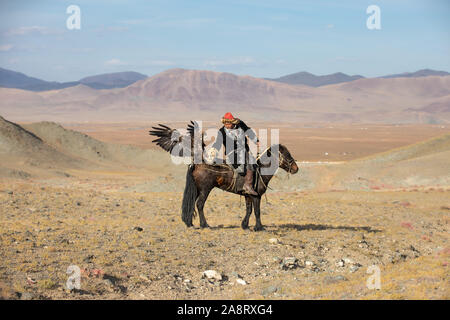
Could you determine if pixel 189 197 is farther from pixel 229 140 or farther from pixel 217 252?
Answer: pixel 217 252

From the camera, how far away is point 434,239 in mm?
14586

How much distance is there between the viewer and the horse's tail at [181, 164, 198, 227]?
44.3ft

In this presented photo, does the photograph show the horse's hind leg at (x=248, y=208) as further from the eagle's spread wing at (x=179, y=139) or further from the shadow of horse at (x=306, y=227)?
the eagle's spread wing at (x=179, y=139)

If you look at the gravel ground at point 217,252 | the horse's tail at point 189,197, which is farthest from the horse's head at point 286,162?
the horse's tail at point 189,197

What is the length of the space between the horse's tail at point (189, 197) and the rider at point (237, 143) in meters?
1.17

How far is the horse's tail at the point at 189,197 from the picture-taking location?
44.3 ft

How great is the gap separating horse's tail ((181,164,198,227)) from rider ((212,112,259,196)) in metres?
1.17

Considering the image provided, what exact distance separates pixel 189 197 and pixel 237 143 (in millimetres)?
2285

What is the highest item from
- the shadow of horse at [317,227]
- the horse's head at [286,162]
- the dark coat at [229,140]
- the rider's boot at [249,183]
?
the dark coat at [229,140]

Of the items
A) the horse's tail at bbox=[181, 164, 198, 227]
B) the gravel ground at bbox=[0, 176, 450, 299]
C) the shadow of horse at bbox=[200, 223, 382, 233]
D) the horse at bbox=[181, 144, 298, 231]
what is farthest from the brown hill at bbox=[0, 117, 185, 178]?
the horse at bbox=[181, 144, 298, 231]

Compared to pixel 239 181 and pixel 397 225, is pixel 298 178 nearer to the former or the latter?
pixel 397 225

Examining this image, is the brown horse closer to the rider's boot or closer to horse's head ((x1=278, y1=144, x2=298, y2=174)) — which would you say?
horse's head ((x1=278, y1=144, x2=298, y2=174))

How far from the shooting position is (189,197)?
45.1ft
